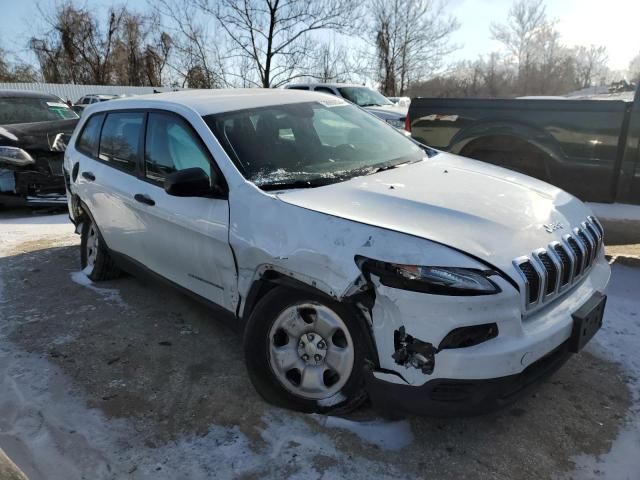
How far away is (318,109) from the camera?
3922mm

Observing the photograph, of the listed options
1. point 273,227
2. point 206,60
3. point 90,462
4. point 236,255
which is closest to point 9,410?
point 90,462

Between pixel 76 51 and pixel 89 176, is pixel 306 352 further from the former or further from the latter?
pixel 76 51

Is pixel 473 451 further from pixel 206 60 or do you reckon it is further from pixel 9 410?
pixel 206 60

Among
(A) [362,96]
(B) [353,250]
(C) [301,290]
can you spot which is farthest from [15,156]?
(A) [362,96]

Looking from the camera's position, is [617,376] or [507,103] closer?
[617,376]

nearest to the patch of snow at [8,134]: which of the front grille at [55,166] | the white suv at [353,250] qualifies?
the front grille at [55,166]

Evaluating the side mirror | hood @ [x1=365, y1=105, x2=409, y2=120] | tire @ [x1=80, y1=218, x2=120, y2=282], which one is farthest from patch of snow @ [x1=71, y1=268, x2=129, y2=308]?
hood @ [x1=365, y1=105, x2=409, y2=120]

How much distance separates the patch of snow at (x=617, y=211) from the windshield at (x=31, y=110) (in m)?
7.94

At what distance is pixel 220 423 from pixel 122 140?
8.12 feet

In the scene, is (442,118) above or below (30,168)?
above

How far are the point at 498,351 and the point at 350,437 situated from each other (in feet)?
2.96

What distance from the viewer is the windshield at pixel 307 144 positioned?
3109 mm

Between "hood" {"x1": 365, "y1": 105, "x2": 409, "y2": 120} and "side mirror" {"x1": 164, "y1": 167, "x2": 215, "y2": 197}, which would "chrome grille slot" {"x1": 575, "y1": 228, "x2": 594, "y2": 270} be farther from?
"hood" {"x1": 365, "y1": 105, "x2": 409, "y2": 120}

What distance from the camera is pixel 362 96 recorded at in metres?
13.9
